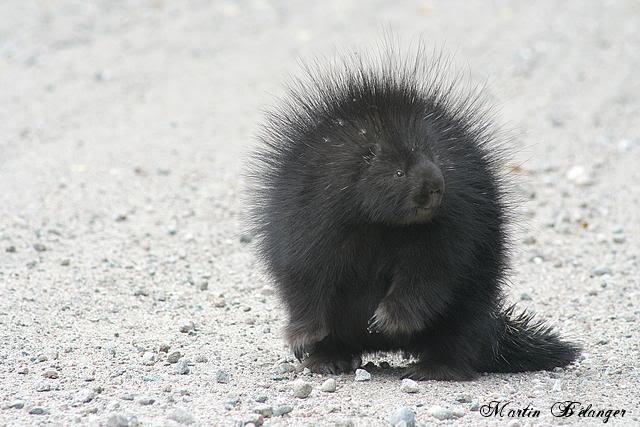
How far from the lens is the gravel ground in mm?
5949

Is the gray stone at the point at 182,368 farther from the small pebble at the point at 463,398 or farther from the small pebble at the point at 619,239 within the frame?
the small pebble at the point at 619,239

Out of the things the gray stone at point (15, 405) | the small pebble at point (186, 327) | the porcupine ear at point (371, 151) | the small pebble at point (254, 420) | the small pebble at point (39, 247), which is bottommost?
the small pebble at point (254, 420)

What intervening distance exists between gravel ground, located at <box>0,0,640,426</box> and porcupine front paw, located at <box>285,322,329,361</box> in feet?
0.74

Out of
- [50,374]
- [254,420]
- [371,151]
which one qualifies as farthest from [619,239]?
[50,374]

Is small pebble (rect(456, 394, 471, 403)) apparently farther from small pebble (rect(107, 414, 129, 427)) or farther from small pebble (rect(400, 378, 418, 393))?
small pebble (rect(107, 414, 129, 427))

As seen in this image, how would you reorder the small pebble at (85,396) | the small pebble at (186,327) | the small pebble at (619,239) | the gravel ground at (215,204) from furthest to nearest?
1. the small pebble at (619,239)
2. the small pebble at (186,327)
3. the gravel ground at (215,204)
4. the small pebble at (85,396)

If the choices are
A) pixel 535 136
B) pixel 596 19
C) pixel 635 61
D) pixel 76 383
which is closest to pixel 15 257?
pixel 76 383

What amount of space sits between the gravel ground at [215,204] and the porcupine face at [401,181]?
3.44 feet

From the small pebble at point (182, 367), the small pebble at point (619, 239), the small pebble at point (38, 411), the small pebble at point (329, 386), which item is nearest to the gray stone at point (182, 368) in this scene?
the small pebble at point (182, 367)

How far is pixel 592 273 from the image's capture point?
29.3ft

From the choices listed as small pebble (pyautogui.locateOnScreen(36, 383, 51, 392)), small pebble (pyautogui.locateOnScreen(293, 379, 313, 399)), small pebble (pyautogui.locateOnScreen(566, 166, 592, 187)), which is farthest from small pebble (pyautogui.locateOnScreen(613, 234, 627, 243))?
small pebble (pyautogui.locateOnScreen(36, 383, 51, 392))

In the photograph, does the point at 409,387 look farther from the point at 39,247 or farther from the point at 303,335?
the point at 39,247

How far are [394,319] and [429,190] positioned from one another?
2.60 feet

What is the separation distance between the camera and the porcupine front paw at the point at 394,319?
588cm
